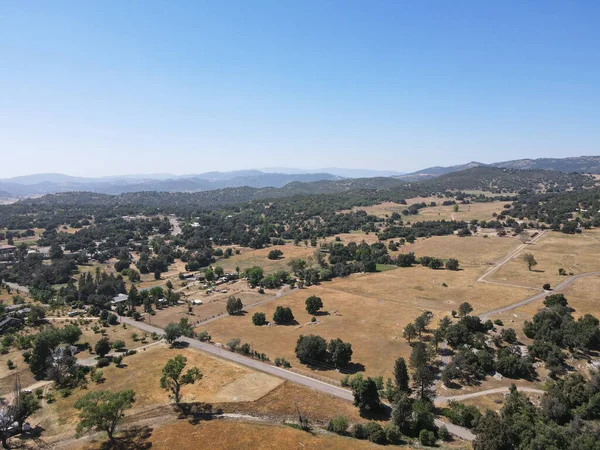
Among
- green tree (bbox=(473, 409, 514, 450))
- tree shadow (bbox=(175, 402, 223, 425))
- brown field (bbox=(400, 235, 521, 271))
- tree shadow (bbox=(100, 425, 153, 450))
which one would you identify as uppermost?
green tree (bbox=(473, 409, 514, 450))

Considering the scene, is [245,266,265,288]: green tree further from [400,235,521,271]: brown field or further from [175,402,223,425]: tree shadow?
[175,402,223,425]: tree shadow

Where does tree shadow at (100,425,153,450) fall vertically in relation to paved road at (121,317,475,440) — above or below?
above

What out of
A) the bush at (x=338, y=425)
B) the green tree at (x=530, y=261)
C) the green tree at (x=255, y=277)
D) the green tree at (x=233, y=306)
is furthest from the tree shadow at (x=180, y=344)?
the green tree at (x=530, y=261)

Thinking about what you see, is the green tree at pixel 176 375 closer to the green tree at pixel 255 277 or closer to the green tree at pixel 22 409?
the green tree at pixel 22 409

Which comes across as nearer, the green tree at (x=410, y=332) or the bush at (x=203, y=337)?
the green tree at (x=410, y=332)

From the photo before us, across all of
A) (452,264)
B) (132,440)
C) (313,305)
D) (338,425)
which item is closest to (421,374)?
(338,425)

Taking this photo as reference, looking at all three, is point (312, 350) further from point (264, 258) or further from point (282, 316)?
point (264, 258)

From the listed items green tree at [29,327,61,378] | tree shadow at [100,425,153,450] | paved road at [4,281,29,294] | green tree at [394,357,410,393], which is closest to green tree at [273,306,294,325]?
green tree at [394,357,410,393]

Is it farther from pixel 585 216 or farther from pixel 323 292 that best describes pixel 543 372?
pixel 585 216
